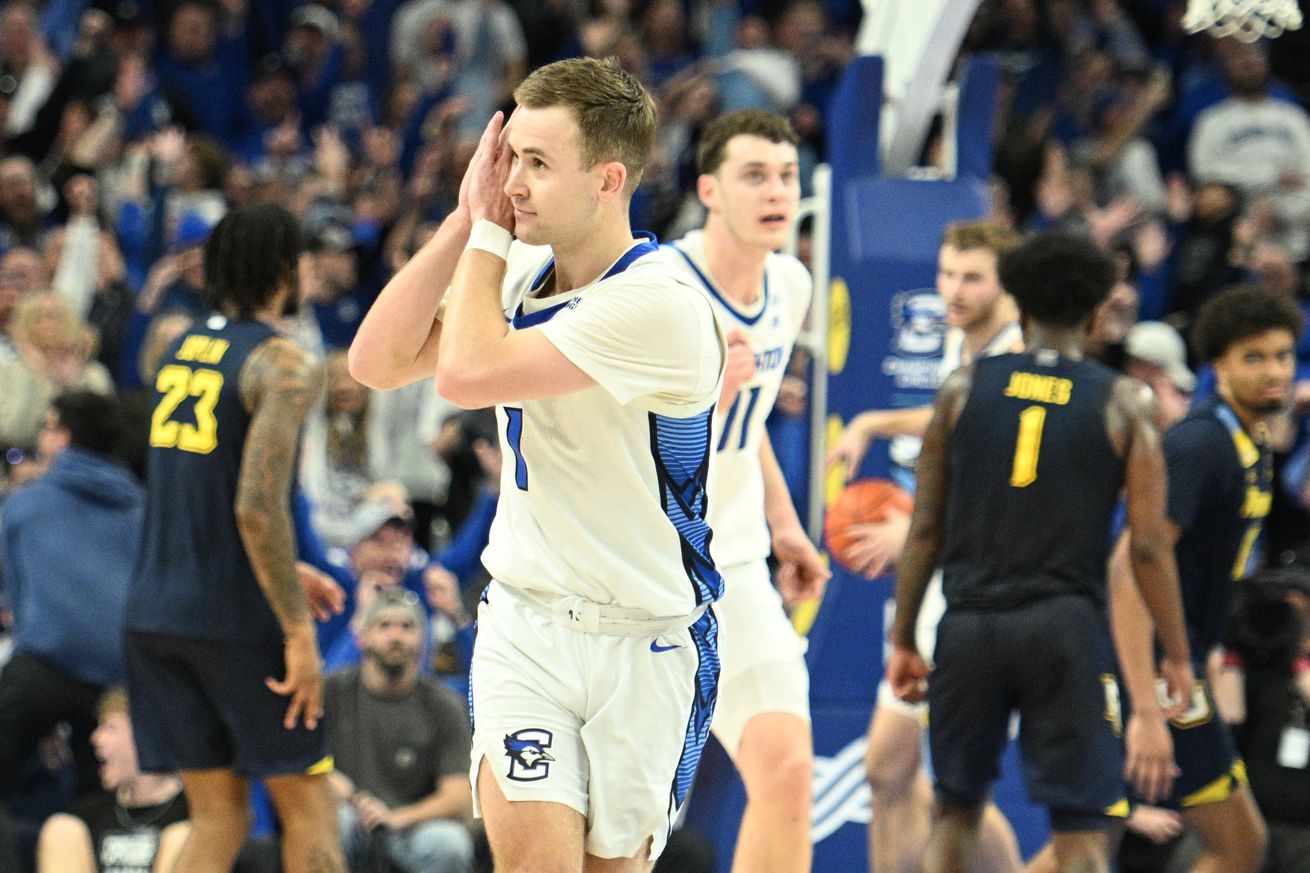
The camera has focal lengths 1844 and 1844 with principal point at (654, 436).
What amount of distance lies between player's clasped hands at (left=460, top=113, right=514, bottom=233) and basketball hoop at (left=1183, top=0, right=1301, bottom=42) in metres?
3.94

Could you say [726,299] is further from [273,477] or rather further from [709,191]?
[273,477]

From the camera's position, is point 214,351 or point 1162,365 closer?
point 214,351

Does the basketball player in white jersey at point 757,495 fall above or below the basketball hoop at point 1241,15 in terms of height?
below

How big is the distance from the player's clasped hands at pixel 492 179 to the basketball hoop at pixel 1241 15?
3.94 m

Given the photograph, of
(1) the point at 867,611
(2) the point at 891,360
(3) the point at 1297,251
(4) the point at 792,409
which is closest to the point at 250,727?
(1) the point at 867,611

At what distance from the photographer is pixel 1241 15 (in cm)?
722

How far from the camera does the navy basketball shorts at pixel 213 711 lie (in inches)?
224

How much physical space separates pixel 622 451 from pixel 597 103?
76cm

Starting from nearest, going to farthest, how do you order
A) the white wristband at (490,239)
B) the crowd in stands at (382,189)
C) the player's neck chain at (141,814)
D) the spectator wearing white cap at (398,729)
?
the white wristband at (490,239) → the player's neck chain at (141,814) → the spectator wearing white cap at (398,729) → the crowd in stands at (382,189)

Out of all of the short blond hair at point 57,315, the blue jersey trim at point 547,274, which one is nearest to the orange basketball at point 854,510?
the blue jersey trim at point 547,274

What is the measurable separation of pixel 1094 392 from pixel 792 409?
15.7 ft

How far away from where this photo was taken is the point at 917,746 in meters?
7.11

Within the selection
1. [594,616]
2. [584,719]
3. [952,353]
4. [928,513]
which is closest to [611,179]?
[594,616]

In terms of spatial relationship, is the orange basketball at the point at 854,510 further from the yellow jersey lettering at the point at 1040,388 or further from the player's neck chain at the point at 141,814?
the player's neck chain at the point at 141,814
